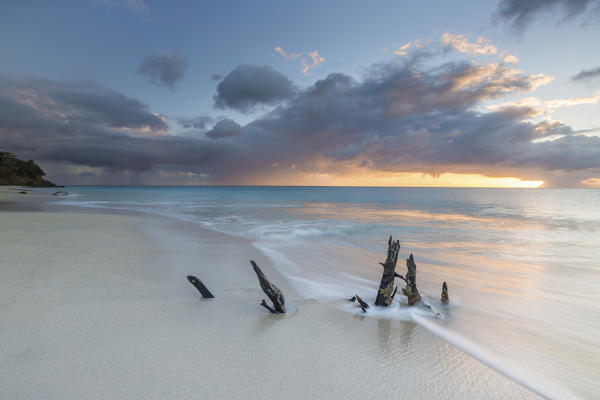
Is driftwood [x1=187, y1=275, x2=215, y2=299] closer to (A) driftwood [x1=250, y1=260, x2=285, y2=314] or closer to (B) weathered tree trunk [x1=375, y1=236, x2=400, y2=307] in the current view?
(A) driftwood [x1=250, y1=260, x2=285, y2=314]

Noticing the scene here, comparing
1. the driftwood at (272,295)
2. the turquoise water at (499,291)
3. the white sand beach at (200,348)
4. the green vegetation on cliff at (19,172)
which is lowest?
the turquoise water at (499,291)

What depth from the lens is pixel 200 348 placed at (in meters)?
2.82

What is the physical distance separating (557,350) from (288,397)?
3.48 meters

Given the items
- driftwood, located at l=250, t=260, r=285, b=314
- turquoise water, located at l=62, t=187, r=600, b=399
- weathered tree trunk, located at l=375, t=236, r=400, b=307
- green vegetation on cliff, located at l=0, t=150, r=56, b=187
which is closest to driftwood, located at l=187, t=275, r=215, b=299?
driftwood, located at l=250, t=260, r=285, b=314

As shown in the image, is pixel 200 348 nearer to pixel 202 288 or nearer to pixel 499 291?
pixel 202 288

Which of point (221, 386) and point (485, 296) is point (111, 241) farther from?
point (485, 296)

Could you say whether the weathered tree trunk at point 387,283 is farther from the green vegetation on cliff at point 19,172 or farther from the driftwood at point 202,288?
the green vegetation on cliff at point 19,172

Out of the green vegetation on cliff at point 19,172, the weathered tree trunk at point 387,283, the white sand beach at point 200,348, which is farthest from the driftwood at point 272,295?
the green vegetation on cliff at point 19,172

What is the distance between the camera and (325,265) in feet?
24.2

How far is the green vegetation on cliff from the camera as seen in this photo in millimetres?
62812

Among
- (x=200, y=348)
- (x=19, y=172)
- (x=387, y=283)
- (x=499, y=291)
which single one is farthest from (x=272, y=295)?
(x=19, y=172)

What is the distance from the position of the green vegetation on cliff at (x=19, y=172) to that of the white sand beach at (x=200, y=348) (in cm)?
8548

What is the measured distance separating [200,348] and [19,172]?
96.9 m

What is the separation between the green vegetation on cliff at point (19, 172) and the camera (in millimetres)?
62812
